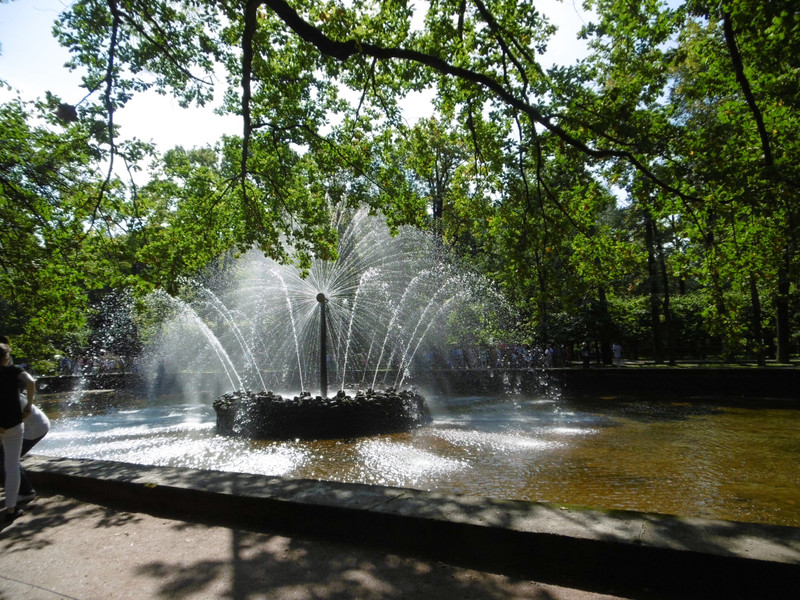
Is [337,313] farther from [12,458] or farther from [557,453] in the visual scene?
[12,458]

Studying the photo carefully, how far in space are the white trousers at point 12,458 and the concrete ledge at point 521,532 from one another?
3.53 feet

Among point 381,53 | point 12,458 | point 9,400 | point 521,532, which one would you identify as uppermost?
point 381,53

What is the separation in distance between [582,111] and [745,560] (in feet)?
26.4

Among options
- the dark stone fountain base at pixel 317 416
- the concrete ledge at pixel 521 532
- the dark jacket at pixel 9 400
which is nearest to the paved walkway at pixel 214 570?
the concrete ledge at pixel 521 532

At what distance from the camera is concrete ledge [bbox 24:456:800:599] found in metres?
2.28

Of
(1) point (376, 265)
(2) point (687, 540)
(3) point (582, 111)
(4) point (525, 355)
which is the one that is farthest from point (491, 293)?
(2) point (687, 540)

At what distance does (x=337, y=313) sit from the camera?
971 inches

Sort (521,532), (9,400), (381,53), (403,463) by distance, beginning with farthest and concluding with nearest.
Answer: (381,53) < (403,463) < (9,400) < (521,532)

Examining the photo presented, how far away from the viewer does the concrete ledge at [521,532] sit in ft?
7.48

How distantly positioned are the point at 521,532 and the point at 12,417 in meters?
4.66

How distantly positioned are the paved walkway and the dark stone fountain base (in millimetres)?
5308

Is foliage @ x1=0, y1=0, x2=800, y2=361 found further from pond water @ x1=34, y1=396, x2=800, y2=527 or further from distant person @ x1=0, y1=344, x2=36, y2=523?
distant person @ x1=0, y1=344, x2=36, y2=523

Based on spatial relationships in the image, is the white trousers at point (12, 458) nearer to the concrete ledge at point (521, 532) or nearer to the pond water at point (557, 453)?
the concrete ledge at point (521, 532)

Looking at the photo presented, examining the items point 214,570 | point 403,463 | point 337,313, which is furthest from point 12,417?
point 337,313
